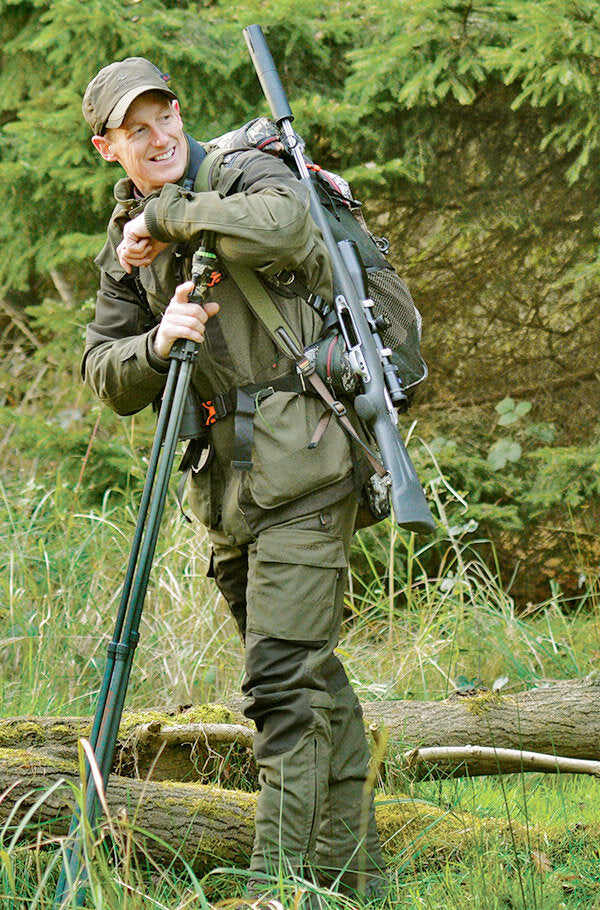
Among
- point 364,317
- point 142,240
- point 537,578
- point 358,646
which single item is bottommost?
point 537,578

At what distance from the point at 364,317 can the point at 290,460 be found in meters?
0.52

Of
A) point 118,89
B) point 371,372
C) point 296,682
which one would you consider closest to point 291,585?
point 296,682

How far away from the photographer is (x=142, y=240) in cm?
296

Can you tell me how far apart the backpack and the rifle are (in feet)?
0.15

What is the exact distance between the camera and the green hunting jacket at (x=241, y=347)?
9.38ft

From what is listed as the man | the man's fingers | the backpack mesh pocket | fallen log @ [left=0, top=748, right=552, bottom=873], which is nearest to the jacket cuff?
the man

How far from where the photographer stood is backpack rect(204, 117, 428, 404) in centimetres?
321

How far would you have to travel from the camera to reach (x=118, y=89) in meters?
2.96

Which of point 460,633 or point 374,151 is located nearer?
point 460,633

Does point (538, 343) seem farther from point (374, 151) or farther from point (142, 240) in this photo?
point (142, 240)

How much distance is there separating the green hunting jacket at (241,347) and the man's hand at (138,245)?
6 centimetres

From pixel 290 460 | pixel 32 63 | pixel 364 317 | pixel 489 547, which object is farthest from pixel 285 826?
pixel 32 63

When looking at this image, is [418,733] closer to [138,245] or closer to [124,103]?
[138,245]

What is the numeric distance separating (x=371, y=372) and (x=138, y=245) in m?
0.78
